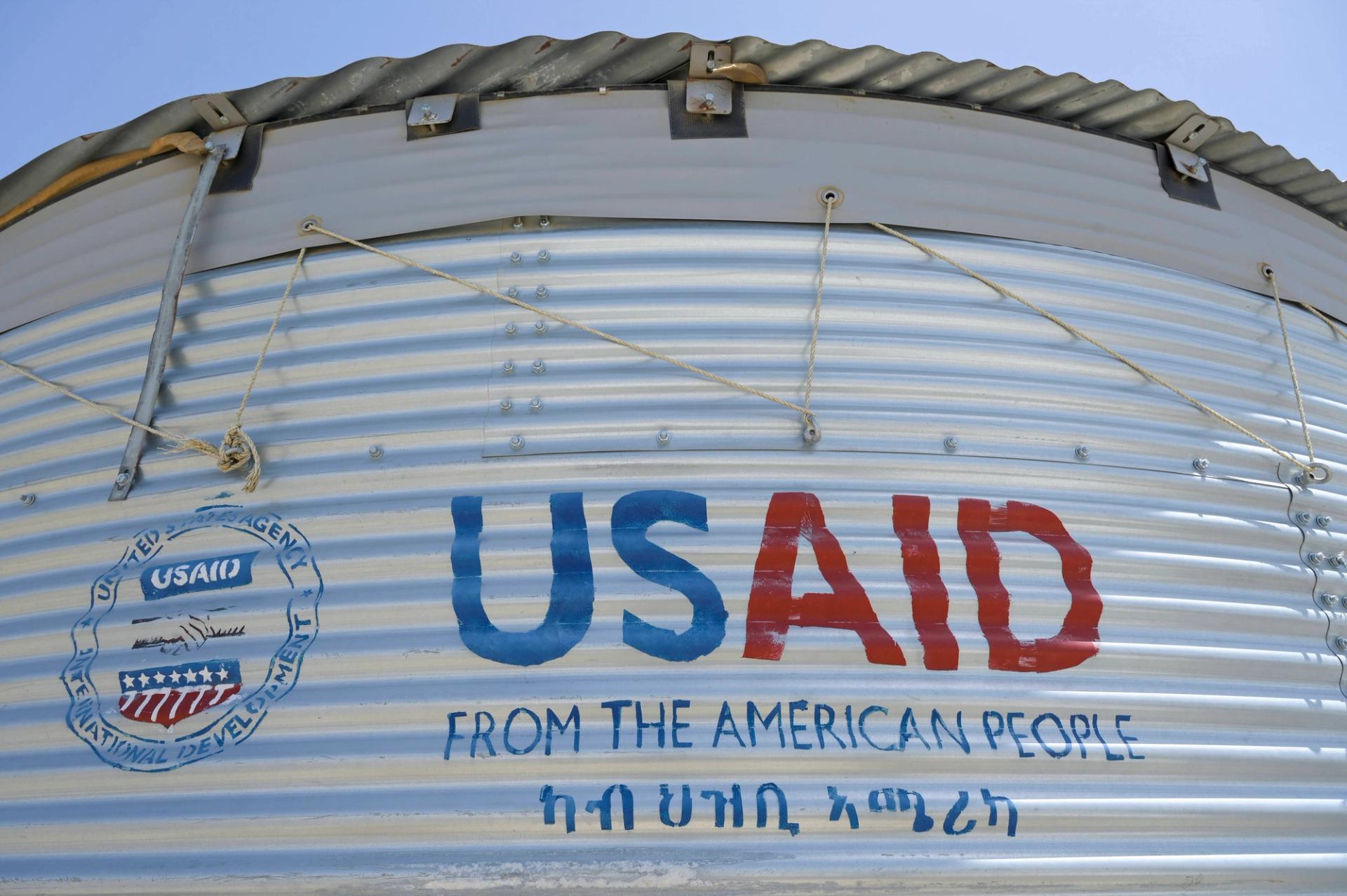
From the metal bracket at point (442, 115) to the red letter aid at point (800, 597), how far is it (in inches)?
67.6

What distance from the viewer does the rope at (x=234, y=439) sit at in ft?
10.4

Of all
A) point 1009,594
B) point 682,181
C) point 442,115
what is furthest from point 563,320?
→ point 1009,594

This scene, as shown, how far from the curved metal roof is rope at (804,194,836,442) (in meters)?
0.51

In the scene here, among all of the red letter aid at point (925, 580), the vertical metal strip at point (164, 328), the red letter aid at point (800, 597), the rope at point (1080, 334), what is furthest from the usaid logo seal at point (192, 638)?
the rope at point (1080, 334)

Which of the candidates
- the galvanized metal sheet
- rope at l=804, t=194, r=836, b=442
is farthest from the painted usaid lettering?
the galvanized metal sheet

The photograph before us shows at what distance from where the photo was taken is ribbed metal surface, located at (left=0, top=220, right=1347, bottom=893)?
2658 millimetres

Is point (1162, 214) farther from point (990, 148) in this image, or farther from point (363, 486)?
point (363, 486)

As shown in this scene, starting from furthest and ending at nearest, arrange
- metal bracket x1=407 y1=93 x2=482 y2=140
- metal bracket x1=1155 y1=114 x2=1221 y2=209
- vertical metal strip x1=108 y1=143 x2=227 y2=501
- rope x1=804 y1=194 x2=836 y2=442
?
metal bracket x1=1155 y1=114 x2=1221 y2=209
metal bracket x1=407 y1=93 x2=482 y2=140
vertical metal strip x1=108 y1=143 x2=227 y2=501
rope x1=804 y1=194 x2=836 y2=442

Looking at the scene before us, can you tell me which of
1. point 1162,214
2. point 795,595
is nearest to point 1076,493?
point 795,595

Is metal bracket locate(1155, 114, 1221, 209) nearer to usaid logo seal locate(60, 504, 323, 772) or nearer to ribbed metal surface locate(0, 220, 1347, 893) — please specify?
ribbed metal surface locate(0, 220, 1347, 893)

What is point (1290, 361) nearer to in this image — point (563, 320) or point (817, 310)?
point (817, 310)

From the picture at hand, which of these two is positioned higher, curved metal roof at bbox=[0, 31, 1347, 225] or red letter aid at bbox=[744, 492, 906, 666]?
A: curved metal roof at bbox=[0, 31, 1347, 225]

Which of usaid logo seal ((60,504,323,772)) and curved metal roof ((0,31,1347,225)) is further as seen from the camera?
curved metal roof ((0,31,1347,225))

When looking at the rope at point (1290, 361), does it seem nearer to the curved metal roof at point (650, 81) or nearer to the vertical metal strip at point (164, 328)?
the curved metal roof at point (650, 81)
